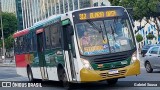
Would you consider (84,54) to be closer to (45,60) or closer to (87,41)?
(87,41)

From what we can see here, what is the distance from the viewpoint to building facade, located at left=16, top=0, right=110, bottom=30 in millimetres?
88562

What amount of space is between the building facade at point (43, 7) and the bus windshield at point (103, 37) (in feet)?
214

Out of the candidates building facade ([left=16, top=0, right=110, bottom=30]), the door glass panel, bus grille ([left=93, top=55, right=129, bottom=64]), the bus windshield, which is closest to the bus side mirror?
the bus windshield

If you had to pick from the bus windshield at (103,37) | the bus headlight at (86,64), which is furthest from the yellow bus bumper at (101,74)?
the bus windshield at (103,37)

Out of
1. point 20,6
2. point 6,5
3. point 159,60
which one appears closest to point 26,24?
point 20,6

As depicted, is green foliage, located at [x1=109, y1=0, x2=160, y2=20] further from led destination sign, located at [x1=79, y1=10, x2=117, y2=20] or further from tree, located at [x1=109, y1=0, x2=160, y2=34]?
led destination sign, located at [x1=79, y1=10, x2=117, y2=20]

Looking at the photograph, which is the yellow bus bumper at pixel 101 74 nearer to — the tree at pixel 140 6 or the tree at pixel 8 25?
the tree at pixel 140 6

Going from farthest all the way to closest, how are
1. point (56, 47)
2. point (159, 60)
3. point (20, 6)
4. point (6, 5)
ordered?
point (6, 5) → point (20, 6) → point (159, 60) → point (56, 47)

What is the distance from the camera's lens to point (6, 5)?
515 ft

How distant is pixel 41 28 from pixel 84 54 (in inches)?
161

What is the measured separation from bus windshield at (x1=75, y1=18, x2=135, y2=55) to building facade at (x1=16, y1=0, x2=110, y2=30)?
6514 centimetres

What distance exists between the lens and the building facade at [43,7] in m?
88.6

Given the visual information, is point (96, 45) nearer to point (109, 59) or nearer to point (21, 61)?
point (109, 59)

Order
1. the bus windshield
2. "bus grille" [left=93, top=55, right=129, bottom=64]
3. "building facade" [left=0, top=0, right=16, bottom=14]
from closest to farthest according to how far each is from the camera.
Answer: "bus grille" [left=93, top=55, right=129, bottom=64]
the bus windshield
"building facade" [left=0, top=0, right=16, bottom=14]
